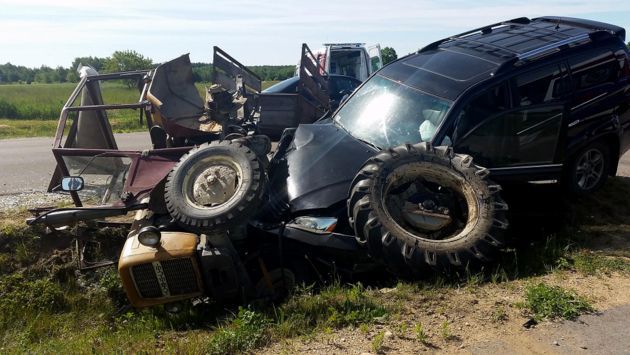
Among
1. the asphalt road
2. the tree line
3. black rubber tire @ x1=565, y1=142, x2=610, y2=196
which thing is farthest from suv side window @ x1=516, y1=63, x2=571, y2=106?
the tree line

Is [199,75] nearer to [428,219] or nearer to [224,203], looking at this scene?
[224,203]

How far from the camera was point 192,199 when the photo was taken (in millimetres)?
4773

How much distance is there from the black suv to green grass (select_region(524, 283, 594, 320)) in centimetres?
190

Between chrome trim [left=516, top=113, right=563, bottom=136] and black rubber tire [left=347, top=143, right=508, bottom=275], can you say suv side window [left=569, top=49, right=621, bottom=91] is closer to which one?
chrome trim [left=516, top=113, right=563, bottom=136]

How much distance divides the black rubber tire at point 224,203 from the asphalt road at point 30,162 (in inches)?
174

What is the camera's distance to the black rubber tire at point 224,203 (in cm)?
442

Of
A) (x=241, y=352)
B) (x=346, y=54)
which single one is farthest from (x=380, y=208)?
(x=346, y=54)

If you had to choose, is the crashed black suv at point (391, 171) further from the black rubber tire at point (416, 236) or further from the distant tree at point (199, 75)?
the distant tree at point (199, 75)

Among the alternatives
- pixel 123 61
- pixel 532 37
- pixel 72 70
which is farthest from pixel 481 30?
pixel 72 70

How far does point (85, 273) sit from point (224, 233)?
6.87ft

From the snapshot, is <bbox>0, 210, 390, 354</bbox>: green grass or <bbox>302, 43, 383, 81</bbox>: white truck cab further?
<bbox>302, 43, 383, 81</bbox>: white truck cab

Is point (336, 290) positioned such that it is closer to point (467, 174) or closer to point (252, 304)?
point (252, 304)

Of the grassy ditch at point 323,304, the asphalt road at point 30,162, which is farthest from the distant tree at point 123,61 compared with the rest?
the grassy ditch at point 323,304

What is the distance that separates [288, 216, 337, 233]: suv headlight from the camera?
4.41 metres
